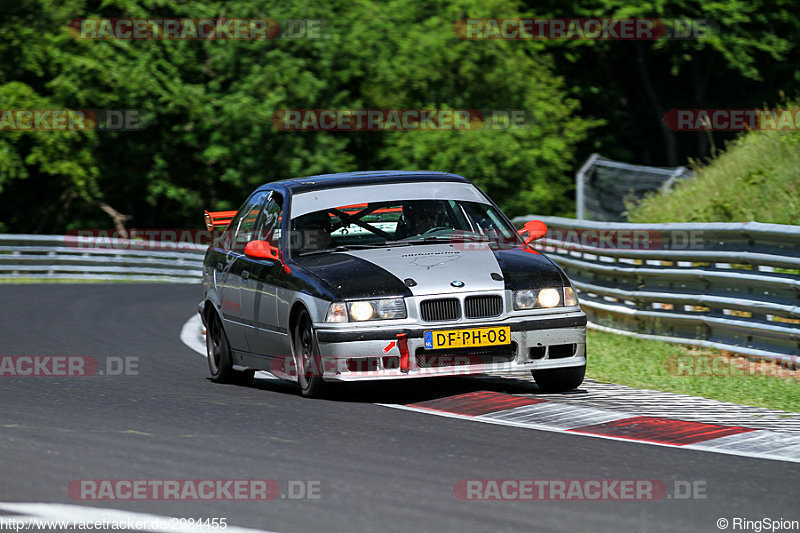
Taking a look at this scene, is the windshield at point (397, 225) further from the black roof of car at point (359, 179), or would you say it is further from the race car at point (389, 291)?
the black roof of car at point (359, 179)

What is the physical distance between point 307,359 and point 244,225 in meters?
2.30

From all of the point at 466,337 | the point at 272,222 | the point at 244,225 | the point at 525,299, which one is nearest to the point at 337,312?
the point at 466,337

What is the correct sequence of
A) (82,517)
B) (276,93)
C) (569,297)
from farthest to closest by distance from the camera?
(276,93) → (569,297) → (82,517)

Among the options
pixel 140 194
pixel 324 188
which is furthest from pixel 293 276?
pixel 140 194

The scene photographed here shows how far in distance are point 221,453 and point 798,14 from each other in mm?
39437

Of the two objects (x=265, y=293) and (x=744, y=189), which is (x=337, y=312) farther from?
(x=744, y=189)

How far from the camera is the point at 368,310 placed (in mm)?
9180

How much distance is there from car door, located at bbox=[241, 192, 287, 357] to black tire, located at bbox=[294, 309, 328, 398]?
24 cm

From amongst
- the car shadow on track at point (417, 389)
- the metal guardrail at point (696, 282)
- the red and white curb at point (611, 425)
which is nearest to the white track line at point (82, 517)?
the red and white curb at point (611, 425)

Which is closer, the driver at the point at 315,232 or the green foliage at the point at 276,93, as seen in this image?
the driver at the point at 315,232

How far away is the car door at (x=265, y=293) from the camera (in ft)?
33.1

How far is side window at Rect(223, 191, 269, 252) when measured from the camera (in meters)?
11.4

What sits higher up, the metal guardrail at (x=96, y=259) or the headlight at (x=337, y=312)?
the headlight at (x=337, y=312)

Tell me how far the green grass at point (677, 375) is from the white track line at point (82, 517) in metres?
4.91
